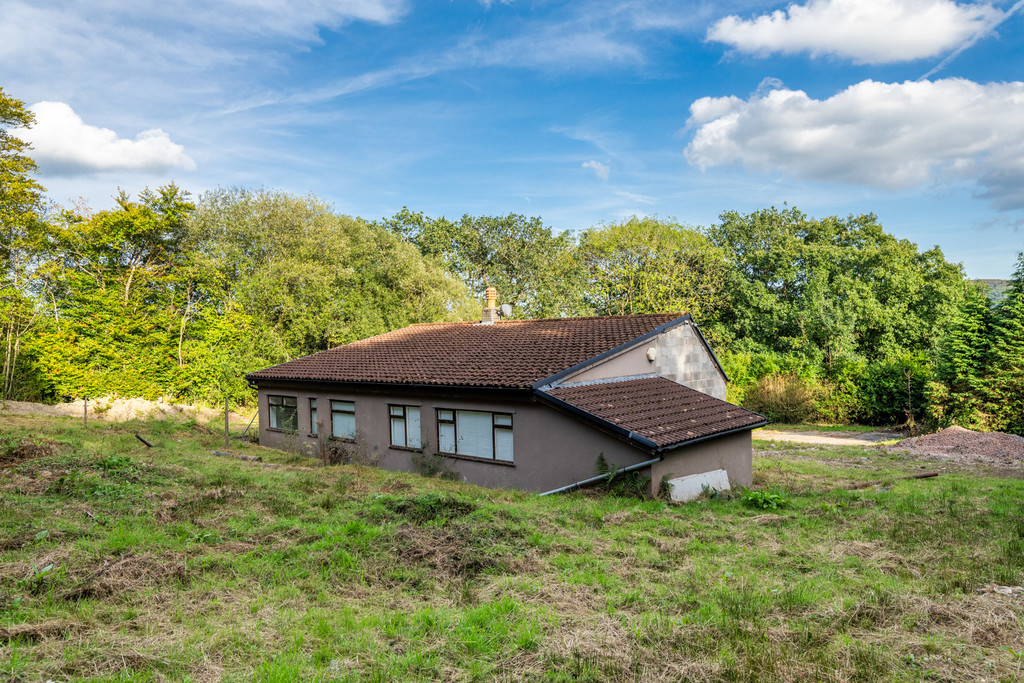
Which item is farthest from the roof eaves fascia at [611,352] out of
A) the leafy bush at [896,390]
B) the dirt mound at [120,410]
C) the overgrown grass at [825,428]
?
the dirt mound at [120,410]

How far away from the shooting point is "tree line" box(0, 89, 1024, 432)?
26094 mm

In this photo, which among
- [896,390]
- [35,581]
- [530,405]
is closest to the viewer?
[35,581]

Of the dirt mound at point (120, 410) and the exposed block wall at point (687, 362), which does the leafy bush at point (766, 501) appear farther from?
the dirt mound at point (120, 410)

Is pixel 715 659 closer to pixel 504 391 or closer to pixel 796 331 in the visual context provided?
pixel 504 391

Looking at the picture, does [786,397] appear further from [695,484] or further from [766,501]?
[766,501]

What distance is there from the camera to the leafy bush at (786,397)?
28.6m

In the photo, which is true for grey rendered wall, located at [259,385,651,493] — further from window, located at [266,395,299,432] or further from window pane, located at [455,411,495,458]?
window, located at [266,395,299,432]

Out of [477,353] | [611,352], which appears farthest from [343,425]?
[611,352]

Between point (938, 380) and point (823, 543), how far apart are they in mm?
21317

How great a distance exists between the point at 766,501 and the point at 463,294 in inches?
1148

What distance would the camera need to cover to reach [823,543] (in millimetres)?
7855

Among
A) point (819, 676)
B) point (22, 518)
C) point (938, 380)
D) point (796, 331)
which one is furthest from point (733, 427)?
point (796, 331)

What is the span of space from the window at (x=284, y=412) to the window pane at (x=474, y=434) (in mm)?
7941

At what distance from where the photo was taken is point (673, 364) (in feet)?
55.7
